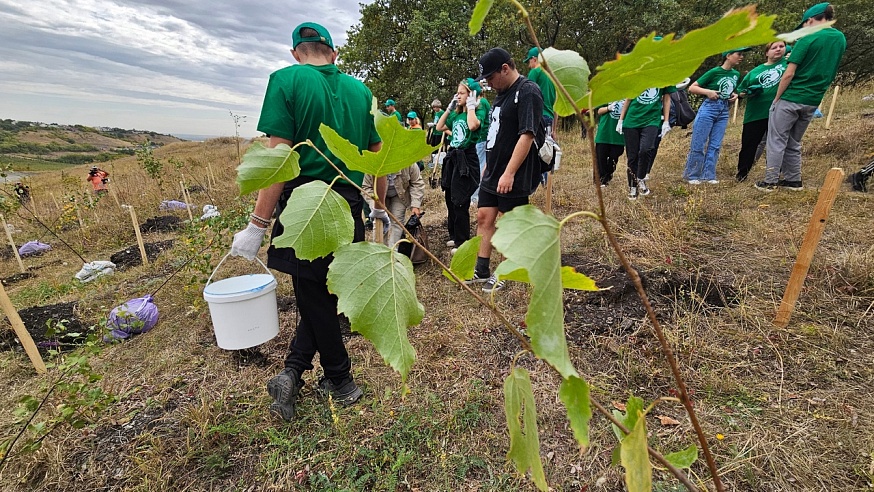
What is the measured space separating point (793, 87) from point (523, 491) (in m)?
4.87

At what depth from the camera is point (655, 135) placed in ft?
15.2

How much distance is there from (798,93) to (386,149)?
17.3 ft

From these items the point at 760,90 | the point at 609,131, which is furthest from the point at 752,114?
the point at 609,131

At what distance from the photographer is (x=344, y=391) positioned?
2271 millimetres

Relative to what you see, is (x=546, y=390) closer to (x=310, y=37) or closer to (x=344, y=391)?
(x=344, y=391)

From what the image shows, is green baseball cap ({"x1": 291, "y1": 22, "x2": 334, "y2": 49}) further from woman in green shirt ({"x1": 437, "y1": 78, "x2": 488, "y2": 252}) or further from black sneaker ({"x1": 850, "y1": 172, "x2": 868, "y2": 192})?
black sneaker ({"x1": 850, "y1": 172, "x2": 868, "y2": 192})

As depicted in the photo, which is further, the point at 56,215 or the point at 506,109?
the point at 56,215

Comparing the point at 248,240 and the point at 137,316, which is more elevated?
the point at 248,240

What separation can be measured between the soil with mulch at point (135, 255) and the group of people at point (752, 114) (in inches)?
234

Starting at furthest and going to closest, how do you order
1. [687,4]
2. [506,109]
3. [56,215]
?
[687,4], [56,215], [506,109]

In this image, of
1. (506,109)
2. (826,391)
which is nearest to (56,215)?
(506,109)

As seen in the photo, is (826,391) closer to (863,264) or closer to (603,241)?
(863,264)

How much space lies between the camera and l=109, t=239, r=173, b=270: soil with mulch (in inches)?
207

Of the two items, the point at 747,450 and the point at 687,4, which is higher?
the point at 687,4
